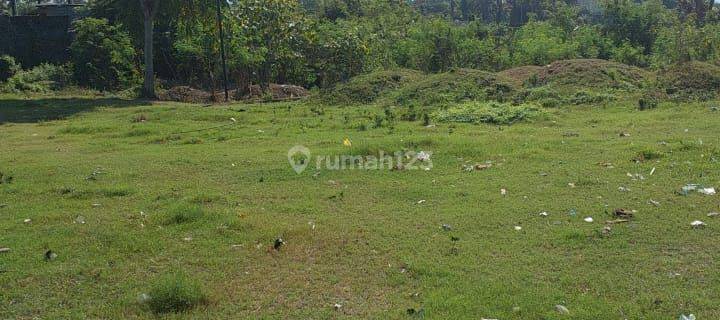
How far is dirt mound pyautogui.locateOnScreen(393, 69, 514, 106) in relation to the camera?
1842cm

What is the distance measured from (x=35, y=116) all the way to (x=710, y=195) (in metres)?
17.8

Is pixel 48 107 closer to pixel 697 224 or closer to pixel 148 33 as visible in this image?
pixel 148 33

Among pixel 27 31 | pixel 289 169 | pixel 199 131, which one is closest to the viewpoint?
pixel 289 169

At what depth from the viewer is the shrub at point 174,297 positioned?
17.1 feet

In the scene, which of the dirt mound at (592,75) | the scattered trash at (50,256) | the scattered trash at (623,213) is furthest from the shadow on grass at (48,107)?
the scattered trash at (623,213)

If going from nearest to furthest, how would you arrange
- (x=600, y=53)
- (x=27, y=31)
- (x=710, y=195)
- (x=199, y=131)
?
(x=710, y=195), (x=199, y=131), (x=600, y=53), (x=27, y=31)

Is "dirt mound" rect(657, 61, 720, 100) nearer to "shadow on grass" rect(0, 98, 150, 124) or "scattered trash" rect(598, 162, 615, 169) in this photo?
"scattered trash" rect(598, 162, 615, 169)

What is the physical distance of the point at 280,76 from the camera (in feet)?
96.9

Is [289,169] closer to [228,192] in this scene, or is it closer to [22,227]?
[228,192]

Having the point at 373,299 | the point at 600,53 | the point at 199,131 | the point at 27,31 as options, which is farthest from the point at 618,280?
the point at 27,31

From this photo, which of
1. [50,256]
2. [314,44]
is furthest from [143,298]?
[314,44]

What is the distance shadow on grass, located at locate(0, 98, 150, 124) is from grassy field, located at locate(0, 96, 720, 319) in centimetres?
543

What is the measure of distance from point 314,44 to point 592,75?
43.2ft

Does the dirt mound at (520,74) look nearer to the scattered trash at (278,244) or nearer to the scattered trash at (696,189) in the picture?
the scattered trash at (696,189)
